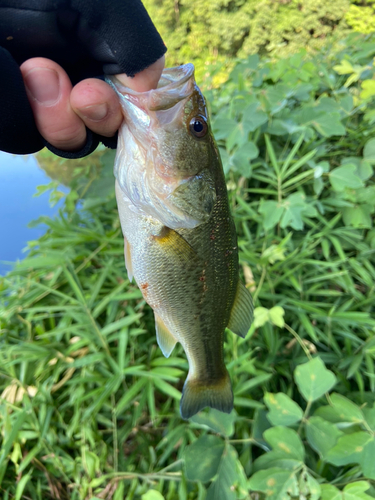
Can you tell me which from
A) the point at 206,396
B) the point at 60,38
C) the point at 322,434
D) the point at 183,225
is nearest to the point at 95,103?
the point at 60,38

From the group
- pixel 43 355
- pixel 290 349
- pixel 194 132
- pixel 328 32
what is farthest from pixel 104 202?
pixel 328 32

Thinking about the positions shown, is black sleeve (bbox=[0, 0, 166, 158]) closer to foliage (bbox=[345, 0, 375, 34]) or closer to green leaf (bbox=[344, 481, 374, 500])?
green leaf (bbox=[344, 481, 374, 500])

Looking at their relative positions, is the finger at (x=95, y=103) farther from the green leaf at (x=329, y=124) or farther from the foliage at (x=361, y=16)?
the foliage at (x=361, y=16)

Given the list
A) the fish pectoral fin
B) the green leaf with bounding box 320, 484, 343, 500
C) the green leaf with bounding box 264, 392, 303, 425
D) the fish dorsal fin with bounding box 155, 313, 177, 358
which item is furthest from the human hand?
the green leaf with bounding box 320, 484, 343, 500

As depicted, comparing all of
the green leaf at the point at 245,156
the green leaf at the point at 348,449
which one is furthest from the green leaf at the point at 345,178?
the green leaf at the point at 348,449

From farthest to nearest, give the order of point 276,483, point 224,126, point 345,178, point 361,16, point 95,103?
1. point 361,16
2. point 224,126
3. point 345,178
4. point 276,483
5. point 95,103

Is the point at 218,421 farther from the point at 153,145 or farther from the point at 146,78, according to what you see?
the point at 146,78
